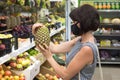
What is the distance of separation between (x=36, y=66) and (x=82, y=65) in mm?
1189

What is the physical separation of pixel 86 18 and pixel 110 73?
207 inches

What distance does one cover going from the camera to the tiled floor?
6964 mm

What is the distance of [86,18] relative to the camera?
2.38 metres

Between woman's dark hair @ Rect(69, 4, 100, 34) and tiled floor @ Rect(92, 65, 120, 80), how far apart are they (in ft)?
15.2

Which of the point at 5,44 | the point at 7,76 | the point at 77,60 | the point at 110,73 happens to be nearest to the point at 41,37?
the point at 77,60

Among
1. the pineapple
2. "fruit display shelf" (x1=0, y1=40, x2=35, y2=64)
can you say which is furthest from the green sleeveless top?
"fruit display shelf" (x1=0, y1=40, x2=35, y2=64)

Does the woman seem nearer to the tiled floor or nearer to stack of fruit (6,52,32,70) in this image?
stack of fruit (6,52,32,70)

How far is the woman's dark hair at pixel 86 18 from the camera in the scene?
2.38 m

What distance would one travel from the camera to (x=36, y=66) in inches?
136

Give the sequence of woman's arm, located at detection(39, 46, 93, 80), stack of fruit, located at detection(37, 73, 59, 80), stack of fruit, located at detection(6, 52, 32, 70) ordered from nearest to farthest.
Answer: woman's arm, located at detection(39, 46, 93, 80) < stack of fruit, located at detection(6, 52, 32, 70) < stack of fruit, located at detection(37, 73, 59, 80)

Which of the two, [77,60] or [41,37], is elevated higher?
[41,37]

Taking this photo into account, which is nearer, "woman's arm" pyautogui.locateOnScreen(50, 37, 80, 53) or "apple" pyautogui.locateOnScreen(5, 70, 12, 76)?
"woman's arm" pyautogui.locateOnScreen(50, 37, 80, 53)

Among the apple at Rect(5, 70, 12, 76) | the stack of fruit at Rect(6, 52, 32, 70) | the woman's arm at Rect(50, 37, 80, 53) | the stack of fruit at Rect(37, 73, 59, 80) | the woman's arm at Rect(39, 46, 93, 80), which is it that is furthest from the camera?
the stack of fruit at Rect(37, 73, 59, 80)

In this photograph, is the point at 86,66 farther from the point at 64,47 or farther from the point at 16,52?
the point at 16,52
